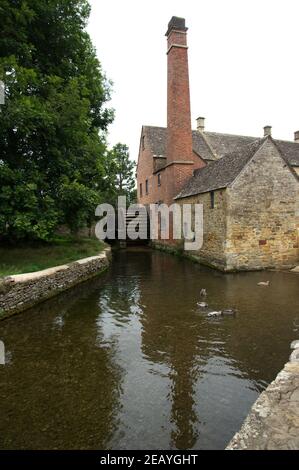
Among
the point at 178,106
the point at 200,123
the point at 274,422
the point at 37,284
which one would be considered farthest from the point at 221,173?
the point at 200,123

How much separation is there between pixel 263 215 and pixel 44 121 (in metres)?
9.76

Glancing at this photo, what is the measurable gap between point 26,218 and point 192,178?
1198 centimetres

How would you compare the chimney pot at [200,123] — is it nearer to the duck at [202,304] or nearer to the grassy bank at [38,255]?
the grassy bank at [38,255]

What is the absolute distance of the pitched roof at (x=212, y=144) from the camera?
2314cm

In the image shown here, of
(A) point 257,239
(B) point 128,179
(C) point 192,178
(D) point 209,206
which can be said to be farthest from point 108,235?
(B) point 128,179

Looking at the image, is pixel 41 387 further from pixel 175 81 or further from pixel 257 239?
pixel 175 81

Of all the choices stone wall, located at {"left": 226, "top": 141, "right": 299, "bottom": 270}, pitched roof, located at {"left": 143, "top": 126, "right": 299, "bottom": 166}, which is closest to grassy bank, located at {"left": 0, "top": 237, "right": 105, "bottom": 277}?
stone wall, located at {"left": 226, "top": 141, "right": 299, "bottom": 270}

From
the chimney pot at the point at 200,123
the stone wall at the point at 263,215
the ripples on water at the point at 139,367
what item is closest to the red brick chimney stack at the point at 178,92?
the stone wall at the point at 263,215

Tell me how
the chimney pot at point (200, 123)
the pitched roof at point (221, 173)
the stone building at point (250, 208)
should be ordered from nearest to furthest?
the stone building at point (250, 208) < the pitched roof at point (221, 173) < the chimney pot at point (200, 123)

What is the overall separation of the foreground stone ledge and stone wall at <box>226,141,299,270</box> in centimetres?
927

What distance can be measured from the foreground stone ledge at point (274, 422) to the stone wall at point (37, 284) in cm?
638

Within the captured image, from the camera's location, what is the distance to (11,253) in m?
11.6

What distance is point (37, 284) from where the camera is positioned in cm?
870

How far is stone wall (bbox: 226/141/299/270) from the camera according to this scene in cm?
1268
